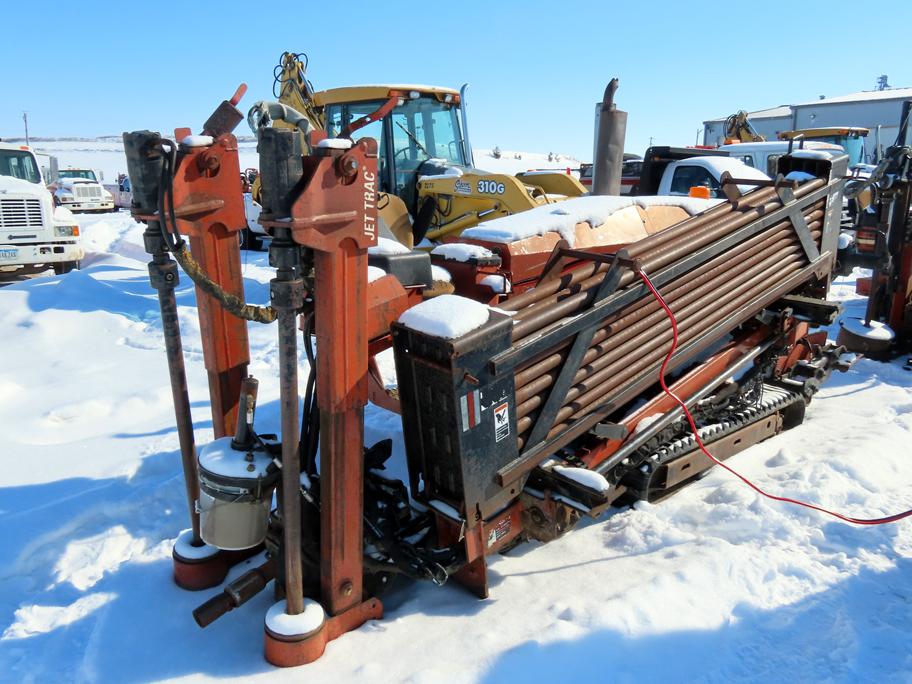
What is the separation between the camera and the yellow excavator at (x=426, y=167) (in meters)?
7.71

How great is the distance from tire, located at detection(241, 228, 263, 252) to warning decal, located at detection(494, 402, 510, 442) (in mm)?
12035

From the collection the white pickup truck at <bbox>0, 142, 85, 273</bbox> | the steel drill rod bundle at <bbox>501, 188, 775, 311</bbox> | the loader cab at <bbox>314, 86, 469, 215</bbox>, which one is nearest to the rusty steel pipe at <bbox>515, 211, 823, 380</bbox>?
the steel drill rod bundle at <bbox>501, 188, 775, 311</bbox>

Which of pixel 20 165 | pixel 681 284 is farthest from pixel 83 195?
pixel 681 284

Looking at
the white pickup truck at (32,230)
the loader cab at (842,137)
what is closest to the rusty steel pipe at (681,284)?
the white pickup truck at (32,230)

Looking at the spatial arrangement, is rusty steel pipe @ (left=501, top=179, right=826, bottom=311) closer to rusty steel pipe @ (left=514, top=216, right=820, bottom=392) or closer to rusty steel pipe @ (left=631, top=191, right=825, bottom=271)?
rusty steel pipe @ (left=631, top=191, right=825, bottom=271)

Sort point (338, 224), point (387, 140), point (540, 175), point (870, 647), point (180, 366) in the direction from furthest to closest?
point (540, 175), point (387, 140), point (180, 366), point (870, 647), point (338, 224)

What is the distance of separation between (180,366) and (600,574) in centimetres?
201

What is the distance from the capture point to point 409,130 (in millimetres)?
8758

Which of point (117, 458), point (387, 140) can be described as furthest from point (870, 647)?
point (387, 140)

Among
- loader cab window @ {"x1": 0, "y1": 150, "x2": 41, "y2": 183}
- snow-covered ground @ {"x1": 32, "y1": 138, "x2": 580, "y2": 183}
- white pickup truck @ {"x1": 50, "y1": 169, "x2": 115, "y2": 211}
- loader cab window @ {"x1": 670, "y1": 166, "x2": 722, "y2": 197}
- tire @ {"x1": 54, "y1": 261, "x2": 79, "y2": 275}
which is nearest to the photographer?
loader cab window @ {"x1": 670, "y1": 166, "x2": 722, "y2": 197}

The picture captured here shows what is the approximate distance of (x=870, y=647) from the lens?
2.53 metres

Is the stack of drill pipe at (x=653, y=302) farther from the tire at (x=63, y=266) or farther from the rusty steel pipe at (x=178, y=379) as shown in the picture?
the tire at (x=63, y=266)

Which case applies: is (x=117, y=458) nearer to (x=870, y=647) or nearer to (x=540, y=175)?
(x=870, y=647)

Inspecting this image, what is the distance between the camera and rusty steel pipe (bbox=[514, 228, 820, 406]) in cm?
286
